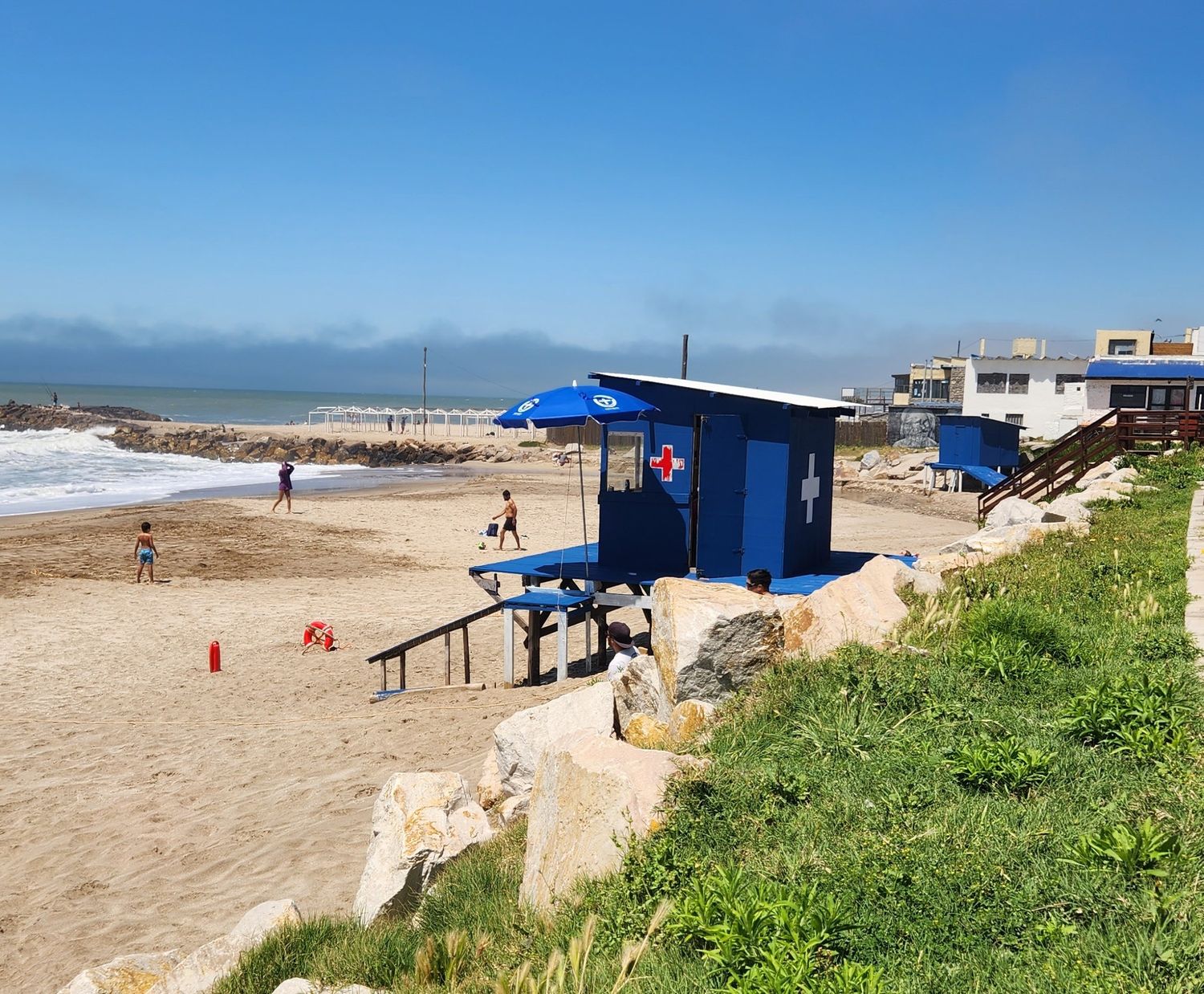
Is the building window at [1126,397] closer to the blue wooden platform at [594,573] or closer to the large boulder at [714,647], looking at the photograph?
the blue wooden platform at [594,573]

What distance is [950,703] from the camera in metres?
6.14

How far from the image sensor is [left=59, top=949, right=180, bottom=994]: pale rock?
6.07m

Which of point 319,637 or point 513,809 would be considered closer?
point 513,809

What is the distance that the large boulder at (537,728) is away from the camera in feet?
26.0

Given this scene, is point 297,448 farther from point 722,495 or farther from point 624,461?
point 722,495

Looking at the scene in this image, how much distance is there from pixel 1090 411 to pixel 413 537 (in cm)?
3317

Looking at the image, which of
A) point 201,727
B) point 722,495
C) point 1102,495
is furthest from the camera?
point 1102,495

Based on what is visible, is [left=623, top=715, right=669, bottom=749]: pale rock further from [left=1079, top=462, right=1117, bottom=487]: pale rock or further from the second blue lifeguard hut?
[left=1079, top=462, right=1117, bottom=487]: pale rock

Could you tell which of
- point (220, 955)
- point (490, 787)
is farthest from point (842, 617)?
point (220, 955)

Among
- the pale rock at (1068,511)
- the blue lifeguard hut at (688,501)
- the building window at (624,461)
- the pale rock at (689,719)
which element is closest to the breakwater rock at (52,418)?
the blue lifeguard hut at (688,501)

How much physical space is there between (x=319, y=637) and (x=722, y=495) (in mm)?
7562

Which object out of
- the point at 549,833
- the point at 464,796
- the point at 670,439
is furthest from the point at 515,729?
the point at 670,439

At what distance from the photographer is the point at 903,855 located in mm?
4434

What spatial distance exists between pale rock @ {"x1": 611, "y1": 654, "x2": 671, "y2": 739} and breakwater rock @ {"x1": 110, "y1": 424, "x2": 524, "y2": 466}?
55409mm
